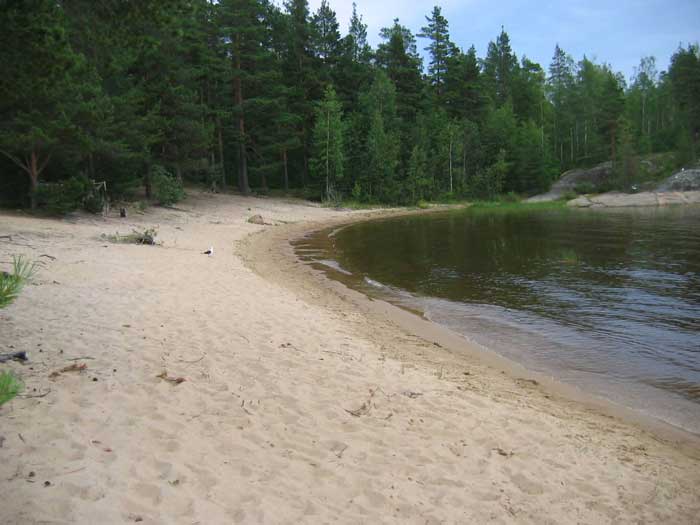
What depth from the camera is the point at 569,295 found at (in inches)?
497

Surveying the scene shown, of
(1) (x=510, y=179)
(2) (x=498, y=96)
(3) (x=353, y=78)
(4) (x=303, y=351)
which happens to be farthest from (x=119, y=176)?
(2) (x=498, y=96)

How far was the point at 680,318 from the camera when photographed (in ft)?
33.8

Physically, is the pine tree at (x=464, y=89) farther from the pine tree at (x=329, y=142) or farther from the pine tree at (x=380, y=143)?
the pine tree at (x=329, y=142)

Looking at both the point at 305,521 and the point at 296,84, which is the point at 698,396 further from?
the point at 296,84

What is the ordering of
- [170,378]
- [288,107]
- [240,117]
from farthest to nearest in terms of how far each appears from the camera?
[288,107], [240,117], [170,378]

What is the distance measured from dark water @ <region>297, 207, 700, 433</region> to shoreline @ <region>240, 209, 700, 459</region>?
0.82 feet

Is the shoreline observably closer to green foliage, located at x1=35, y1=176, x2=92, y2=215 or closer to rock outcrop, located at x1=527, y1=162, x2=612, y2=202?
green foliage, located at x1=35, y1=176, x2=92, y2=215

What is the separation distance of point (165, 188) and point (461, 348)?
995 inches

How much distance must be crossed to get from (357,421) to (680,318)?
8872 millimetres

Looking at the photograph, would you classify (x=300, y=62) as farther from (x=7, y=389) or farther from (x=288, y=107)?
(x=7, y=389)

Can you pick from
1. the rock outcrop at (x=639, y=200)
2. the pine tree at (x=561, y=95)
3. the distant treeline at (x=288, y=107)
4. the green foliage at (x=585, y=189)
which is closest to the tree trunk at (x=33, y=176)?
the distant treeline at (x=288, y=107)

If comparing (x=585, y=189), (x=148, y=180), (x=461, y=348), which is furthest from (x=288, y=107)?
(x=461, y=348)

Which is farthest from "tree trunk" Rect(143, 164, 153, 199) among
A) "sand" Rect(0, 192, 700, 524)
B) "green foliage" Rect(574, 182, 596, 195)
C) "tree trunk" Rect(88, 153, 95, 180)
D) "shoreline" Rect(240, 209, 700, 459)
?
"green foliage" Rect(574, 182, 596, 195)

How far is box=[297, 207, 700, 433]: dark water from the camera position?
24.4 ft
